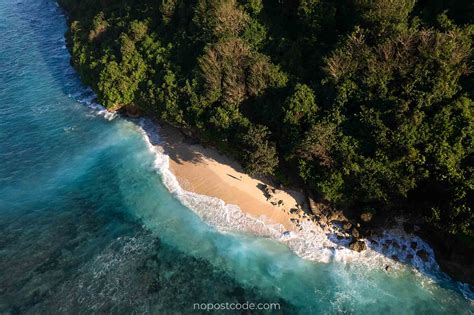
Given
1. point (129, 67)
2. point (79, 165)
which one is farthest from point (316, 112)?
point (79, 165)

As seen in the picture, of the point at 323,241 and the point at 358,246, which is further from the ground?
the point at 358,246

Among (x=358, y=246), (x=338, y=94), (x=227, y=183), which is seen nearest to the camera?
(x=338, y=94)

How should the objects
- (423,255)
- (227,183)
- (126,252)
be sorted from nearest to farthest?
1. (423,255)
2. (126,252)
3. (227,183)

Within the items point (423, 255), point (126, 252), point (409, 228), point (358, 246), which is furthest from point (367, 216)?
point (126, 252)

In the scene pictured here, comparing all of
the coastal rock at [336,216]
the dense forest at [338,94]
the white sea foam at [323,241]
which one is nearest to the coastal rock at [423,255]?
the white sea foam at [323,241]

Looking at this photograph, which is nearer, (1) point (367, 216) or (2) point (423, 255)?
(2) point (423, 255)

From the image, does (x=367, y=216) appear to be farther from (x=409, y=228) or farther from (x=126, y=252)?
(x=126, y=252)
